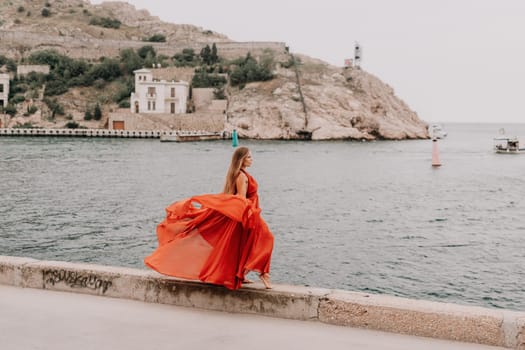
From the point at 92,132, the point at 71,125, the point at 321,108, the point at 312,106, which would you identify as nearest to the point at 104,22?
the point at 71,125

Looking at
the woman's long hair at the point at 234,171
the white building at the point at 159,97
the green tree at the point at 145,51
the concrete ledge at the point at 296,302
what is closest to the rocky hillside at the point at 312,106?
the white building at the point at 159,97

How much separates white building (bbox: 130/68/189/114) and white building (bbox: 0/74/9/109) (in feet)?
72.1

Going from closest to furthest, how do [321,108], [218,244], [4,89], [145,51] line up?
[218,244], [321,108], [4,89], [145,51]

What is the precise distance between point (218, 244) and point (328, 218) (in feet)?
65.0

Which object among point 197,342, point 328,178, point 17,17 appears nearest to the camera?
point 197,342

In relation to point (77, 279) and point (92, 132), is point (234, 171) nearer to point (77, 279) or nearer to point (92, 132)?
point (77, 279)

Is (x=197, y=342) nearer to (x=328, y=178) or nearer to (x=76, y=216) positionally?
(x=76, y=216)

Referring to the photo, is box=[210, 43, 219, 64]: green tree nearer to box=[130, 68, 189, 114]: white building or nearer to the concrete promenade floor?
box=[130, 68, 189, 114]: white building

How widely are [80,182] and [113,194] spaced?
17.7 ft

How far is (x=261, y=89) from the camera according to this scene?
313ft

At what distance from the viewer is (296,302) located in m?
5.44

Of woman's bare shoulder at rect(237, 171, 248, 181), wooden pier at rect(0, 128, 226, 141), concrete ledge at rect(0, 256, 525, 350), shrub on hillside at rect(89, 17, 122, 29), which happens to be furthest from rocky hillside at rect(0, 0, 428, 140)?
woman's bare shoulder at rect(237, 171, 248, 181)

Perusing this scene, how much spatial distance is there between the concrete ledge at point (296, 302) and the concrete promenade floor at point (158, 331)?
0.08 meters

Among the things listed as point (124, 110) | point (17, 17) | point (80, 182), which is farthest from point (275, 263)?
point (17, 17)
